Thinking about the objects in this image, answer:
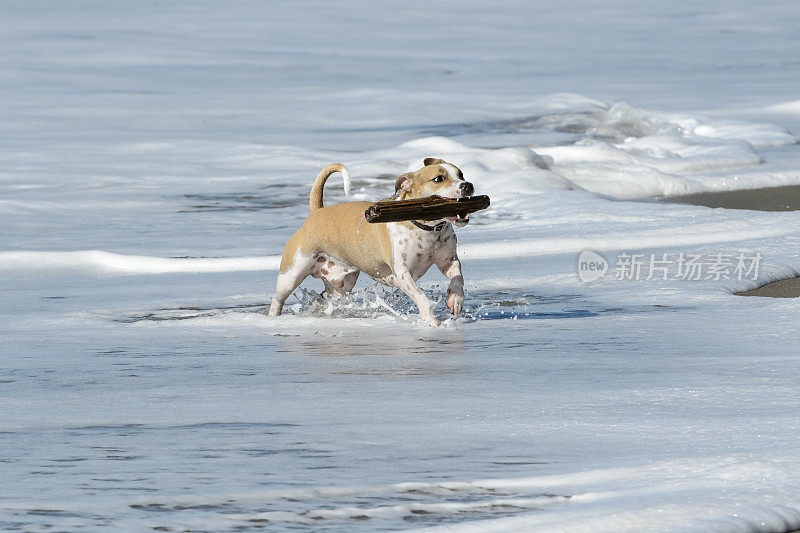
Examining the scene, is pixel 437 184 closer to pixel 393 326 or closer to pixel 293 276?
pixel 393 326

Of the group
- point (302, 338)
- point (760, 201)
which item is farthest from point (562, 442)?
point (760, 201)

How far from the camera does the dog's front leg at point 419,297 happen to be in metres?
5.86

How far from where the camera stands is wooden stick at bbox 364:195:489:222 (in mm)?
5680

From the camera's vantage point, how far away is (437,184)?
582 centimetres

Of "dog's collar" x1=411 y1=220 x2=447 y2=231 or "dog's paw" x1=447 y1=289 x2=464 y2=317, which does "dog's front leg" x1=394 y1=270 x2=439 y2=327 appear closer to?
"dog's paw" x1=447 y1=289 x2=464 y2=317

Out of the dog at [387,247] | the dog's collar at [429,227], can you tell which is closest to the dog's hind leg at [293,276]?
the dog at [387,247]

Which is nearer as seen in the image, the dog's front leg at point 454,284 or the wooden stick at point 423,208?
the wooden stick at point 423,208

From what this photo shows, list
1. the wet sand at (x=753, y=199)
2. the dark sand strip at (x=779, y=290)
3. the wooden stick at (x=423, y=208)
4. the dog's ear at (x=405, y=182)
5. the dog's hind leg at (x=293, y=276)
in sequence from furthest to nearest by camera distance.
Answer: the wet sand at (x=753, y=199) < the dark sand strip at (x=779, y=290) < the dog's hind leg at (x=293, y=276) < the dog's ear at (x=405, y=182) < the wooden stick at (x=423, y=208)

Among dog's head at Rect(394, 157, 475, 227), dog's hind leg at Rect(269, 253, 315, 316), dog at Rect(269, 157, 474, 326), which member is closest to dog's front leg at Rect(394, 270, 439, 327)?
dog at Rect(269, 157, 474, 326)

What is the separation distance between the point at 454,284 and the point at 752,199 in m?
5.60

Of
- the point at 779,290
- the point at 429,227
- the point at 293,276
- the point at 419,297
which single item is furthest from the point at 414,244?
the point at 779,290

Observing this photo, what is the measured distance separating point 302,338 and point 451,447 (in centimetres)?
218

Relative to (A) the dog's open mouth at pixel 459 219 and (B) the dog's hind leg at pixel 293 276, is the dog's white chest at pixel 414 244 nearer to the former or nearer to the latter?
(A) the dog's open mouth at pixel 459 219

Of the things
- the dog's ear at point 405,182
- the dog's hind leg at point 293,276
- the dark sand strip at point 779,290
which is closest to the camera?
the dog's ear at point 405,182
